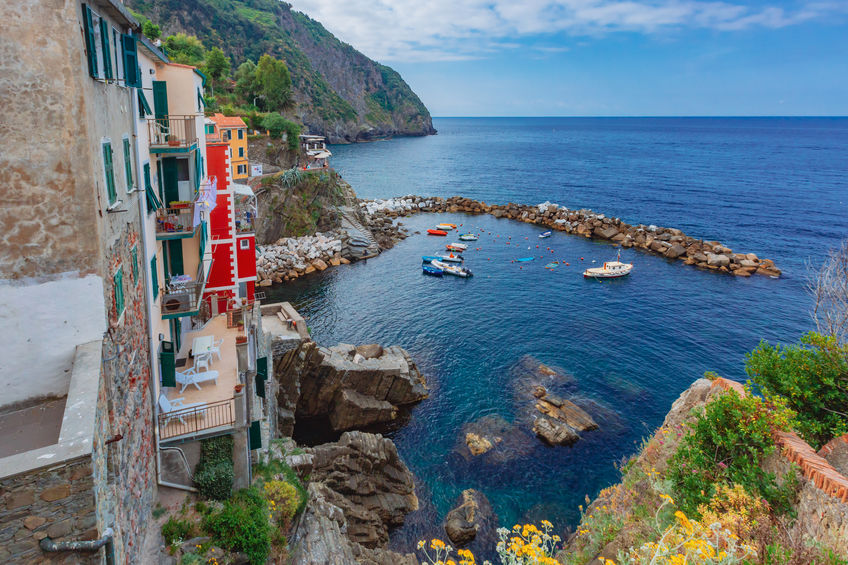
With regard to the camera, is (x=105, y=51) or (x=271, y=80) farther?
(x=271, y=80)

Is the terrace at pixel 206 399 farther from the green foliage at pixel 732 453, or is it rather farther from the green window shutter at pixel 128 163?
the green foliage at pixel 732 453

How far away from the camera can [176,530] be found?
542 inches

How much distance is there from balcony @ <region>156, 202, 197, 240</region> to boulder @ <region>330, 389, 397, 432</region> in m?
17.2

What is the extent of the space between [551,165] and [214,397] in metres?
155

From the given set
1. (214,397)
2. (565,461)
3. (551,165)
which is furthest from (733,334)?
(551,165)

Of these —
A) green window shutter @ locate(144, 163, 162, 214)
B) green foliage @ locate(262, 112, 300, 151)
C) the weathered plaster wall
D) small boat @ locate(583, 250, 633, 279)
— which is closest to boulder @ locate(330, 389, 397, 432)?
green window shutter @ locate(144, 163, 162, 214)

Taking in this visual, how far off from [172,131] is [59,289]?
11.7 metres

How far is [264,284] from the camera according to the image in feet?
174

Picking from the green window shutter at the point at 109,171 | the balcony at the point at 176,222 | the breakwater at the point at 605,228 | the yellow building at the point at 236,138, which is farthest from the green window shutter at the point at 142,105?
the breakwater at the point at 605,228

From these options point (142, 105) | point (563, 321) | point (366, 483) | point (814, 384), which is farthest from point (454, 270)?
point (814, 384)

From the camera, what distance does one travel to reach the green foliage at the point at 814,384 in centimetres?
1325

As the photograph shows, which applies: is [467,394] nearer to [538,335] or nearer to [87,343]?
[538,335]

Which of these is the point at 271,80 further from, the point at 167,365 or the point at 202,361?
the point at 167,365

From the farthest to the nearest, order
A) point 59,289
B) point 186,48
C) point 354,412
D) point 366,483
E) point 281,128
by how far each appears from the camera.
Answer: point 186,48 → point 281,128 → point 354,412 → point 366,483 → point 59,289
